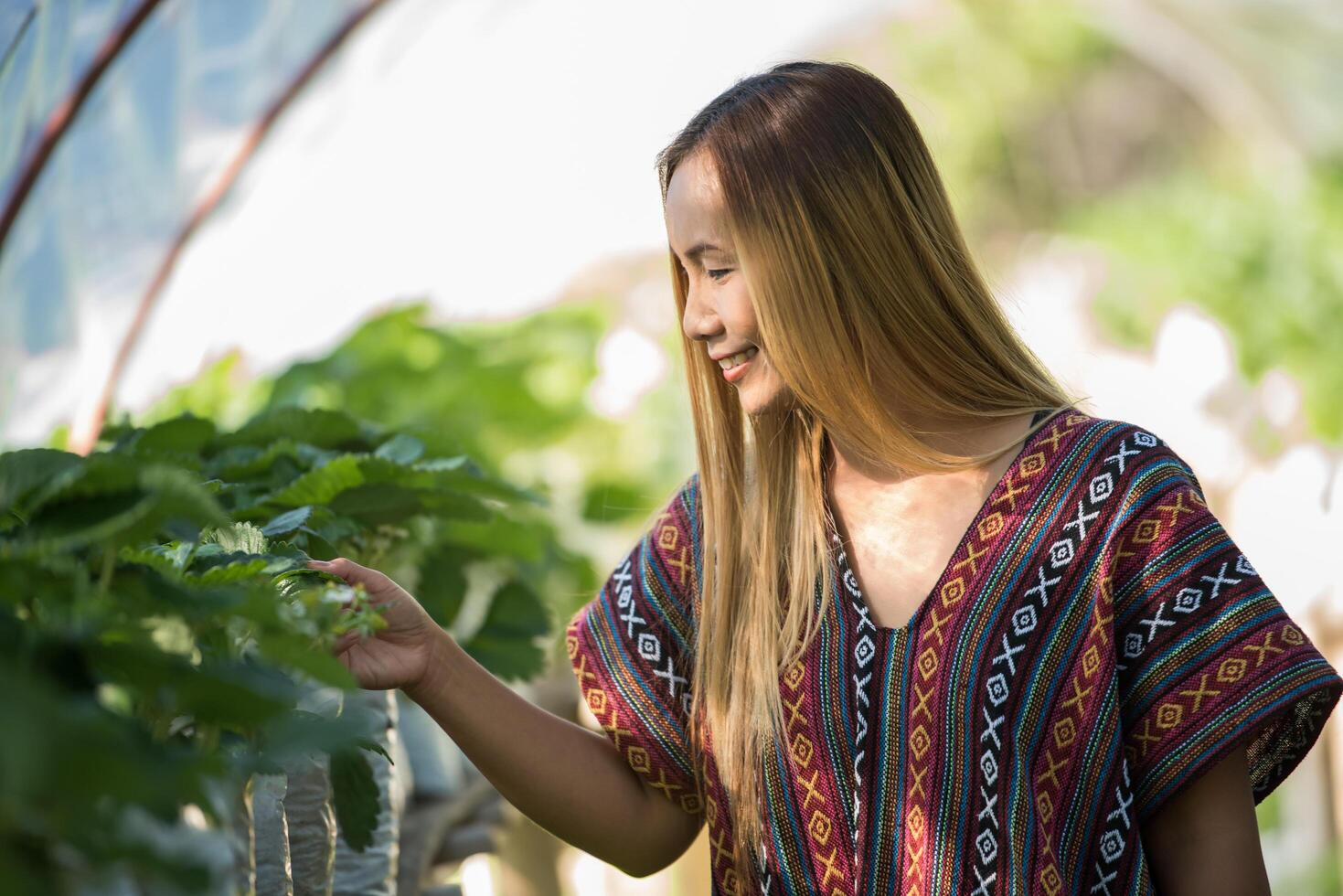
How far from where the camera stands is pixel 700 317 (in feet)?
5.01

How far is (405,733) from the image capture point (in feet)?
7.92

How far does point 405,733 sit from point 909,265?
50.3 inches

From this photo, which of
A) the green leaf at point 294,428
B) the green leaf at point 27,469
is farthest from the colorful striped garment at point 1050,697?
the green leaf at point 27,469

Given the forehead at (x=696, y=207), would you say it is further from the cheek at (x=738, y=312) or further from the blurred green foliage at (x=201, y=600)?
the blurred green foliage at (x=201, y=600)

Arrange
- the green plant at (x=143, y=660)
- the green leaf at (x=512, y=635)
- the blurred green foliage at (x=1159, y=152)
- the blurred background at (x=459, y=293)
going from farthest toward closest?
the blurred green foliage at (x=1159, y=152) < the blurred background at (x=459, y=293) < the green leaf at (x=512, y=635) < the green plant at (x=143, y=660)

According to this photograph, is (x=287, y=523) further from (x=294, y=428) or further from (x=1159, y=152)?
(x=1159, y=152)

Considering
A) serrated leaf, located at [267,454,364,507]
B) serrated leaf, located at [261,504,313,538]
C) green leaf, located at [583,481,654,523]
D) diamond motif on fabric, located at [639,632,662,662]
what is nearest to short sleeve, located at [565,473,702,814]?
diamond motif on fabric, located at [639,632,662,662]

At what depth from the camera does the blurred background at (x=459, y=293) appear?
2467 mm

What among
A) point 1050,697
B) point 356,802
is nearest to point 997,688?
point 1050,697

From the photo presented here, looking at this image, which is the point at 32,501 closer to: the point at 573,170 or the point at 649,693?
the point at 649,693

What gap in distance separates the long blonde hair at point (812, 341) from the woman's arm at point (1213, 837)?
0.38m

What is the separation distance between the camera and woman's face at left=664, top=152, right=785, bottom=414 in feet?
4.95

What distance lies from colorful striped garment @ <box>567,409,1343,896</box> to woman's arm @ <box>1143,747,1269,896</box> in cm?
3

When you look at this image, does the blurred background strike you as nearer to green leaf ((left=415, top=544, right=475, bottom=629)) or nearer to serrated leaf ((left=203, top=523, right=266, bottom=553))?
green leaf ((left=415, top=544, right=475, bottom=629))
